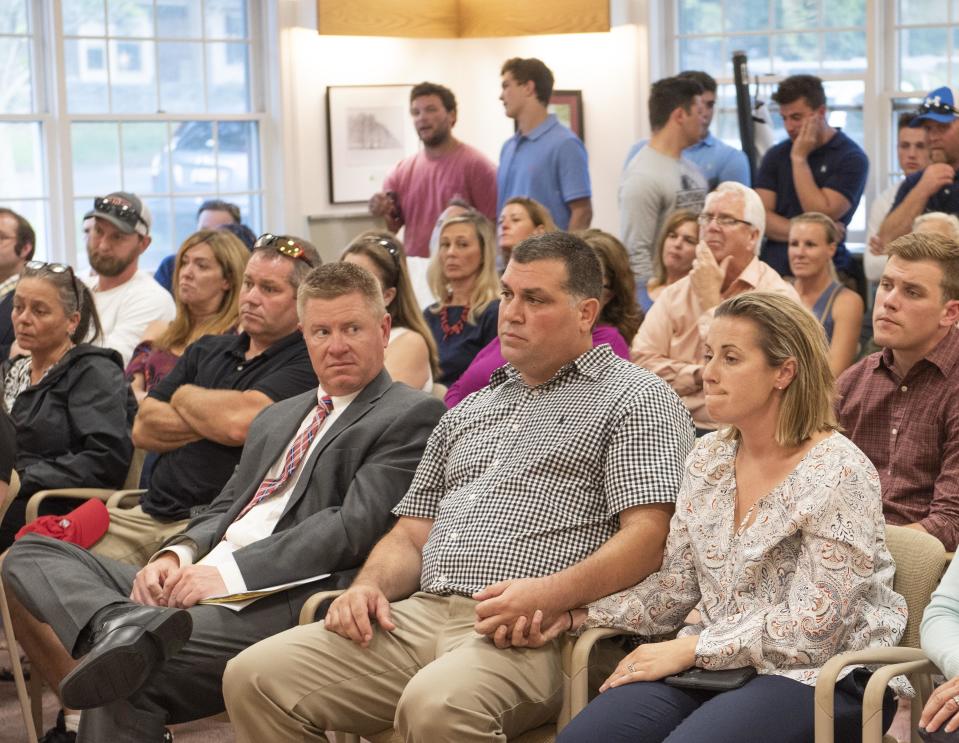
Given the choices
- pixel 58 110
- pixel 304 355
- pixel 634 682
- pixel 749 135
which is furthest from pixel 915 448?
pixel 58 110

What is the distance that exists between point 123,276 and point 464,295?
1.56 meters

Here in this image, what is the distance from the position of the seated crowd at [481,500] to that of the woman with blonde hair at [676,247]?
53 centimetres

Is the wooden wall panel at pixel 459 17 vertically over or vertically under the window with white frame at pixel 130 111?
over

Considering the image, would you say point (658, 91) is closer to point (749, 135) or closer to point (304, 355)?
point (749, 135)

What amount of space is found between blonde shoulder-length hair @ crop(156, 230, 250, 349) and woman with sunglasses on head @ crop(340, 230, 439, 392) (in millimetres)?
495

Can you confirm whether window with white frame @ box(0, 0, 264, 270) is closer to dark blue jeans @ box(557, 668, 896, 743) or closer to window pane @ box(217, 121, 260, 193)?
window pane @ box(217, 121, 260, 193)

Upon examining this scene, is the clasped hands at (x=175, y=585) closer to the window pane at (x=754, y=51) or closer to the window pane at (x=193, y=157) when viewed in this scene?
the window pane at (x=193, y=157)

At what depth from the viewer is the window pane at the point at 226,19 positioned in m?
8.09

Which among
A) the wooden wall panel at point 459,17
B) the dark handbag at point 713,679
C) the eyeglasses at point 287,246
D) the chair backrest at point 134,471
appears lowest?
the dark handbag at point 713,679

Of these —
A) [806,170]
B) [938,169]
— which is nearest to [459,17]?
[806,170]

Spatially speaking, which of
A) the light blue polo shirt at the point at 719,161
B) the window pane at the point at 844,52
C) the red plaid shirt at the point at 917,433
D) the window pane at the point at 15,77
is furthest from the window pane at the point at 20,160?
the red plaid shirt at the point at 917,433

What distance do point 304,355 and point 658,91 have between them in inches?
107

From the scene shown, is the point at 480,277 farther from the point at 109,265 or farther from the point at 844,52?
the point at 844,52

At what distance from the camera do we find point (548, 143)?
251 inches
